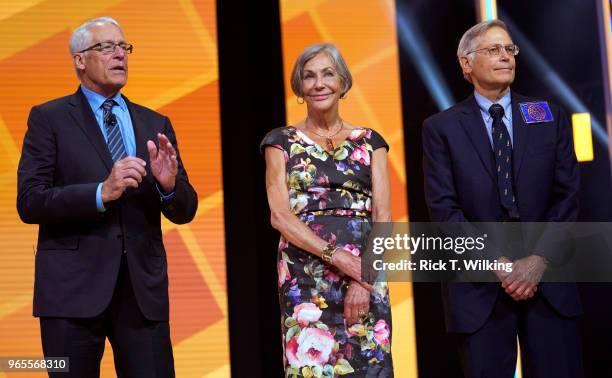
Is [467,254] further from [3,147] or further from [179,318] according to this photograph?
[3,147]

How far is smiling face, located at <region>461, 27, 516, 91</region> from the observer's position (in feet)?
10.6

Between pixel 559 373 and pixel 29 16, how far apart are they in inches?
112

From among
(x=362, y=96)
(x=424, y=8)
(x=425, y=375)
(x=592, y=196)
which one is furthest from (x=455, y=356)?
(x=424, y=8)

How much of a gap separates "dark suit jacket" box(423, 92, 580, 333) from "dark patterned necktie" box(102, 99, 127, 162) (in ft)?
3.74

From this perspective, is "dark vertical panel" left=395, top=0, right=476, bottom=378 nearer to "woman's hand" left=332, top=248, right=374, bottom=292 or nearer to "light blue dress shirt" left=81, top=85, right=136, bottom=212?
"woman's hand" left=332, top=248, right=374, bottom=292

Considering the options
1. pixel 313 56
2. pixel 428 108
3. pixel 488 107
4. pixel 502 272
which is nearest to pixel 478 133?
pixel 488 107

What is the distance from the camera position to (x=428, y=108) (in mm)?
4316

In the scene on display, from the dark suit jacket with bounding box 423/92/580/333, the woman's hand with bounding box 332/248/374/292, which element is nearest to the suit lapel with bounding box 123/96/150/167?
the woman's hand with bounding box 332/248/374/292

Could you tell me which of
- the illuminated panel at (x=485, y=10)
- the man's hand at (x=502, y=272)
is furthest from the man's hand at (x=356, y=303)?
the illuminated panel at (x=485, y=10)

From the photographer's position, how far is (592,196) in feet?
14.3

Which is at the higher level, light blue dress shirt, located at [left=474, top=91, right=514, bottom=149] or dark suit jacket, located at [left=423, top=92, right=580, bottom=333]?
light blue dress shirt, located at [left=474, top=91, right=514, bottom=149]

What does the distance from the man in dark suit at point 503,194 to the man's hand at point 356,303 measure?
357 millimetres

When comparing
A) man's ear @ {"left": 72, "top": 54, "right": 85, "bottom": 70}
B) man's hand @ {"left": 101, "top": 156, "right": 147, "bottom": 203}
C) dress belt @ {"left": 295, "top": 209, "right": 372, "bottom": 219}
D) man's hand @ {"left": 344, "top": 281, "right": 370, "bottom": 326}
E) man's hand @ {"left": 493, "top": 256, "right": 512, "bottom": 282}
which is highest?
man's ear @ {"left": 72, "top": 54, "right": 85, "bottom": 70}

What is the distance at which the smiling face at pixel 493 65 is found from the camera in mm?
3246
